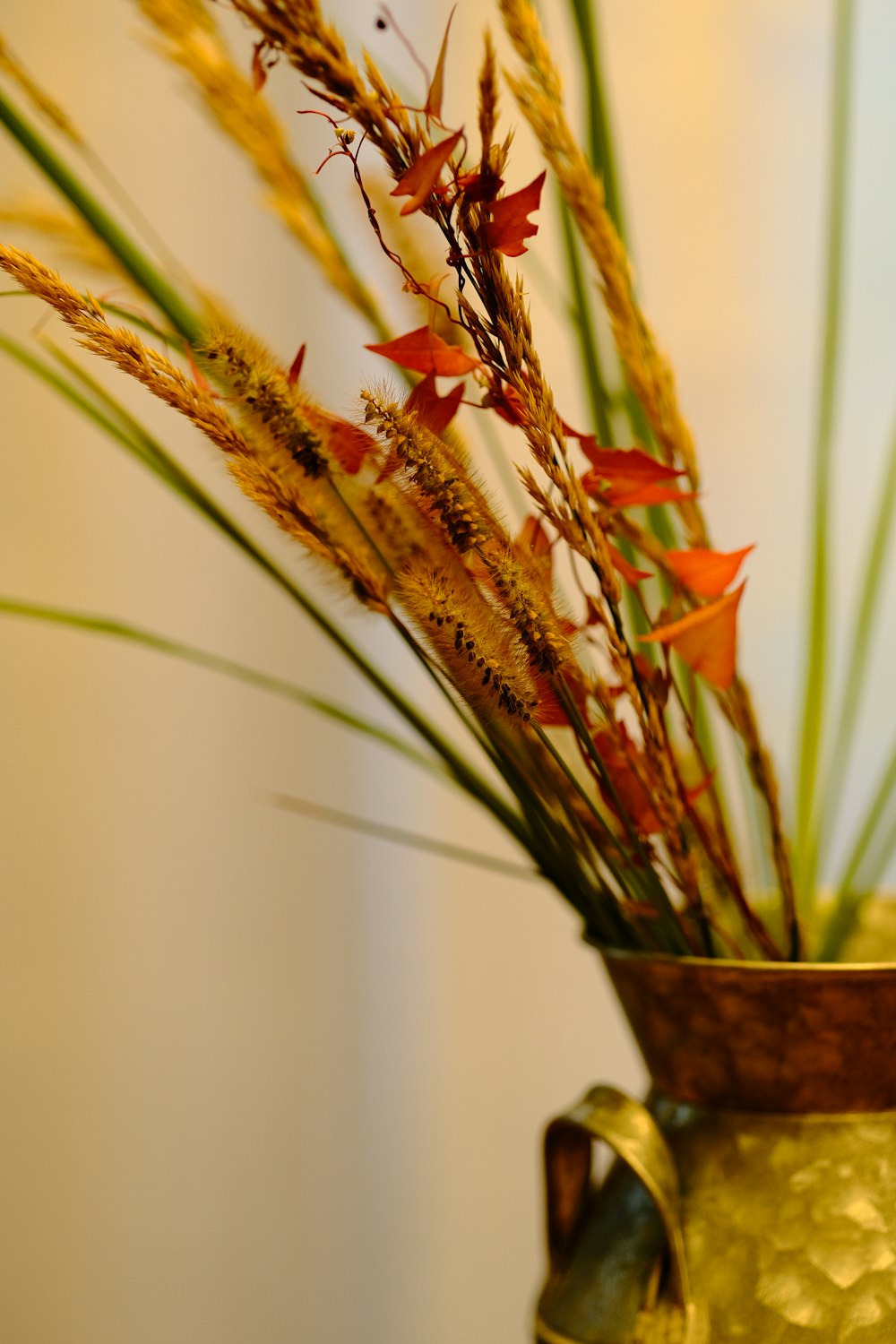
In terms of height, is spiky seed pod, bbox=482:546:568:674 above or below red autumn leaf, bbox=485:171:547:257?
below

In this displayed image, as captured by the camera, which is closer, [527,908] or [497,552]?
[497,552]

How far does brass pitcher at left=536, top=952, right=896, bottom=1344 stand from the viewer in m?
0.31

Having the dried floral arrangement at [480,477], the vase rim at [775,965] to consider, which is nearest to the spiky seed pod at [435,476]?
the dried floral arrangement at [480,477]

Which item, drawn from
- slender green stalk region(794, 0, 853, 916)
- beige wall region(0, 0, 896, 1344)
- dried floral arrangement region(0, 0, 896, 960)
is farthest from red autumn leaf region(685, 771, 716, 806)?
beige wall region(0, 0, 896, 1344)

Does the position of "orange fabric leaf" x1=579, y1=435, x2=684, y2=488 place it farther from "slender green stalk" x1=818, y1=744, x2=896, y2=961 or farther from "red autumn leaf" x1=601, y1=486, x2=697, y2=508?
"slender green stalk" x1=818, y1=744, x2=896, y2=961

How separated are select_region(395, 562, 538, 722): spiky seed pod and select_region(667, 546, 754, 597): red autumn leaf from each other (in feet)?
0.20

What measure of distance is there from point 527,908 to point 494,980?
56mm

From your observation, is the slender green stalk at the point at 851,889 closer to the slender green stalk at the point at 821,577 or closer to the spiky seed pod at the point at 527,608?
the slender green stalk at the point at 821,577

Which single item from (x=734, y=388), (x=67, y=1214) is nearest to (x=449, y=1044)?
(x=67, y=1214)

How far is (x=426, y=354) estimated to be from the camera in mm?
292

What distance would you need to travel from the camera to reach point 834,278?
44 centimetres

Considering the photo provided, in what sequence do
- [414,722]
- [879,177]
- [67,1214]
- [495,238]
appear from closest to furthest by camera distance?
[495,238] < [414,722] < [67,1214] < [879,177]

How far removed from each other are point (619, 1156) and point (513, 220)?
9.6 inches

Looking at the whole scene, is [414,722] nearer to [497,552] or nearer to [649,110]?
[497,552]
